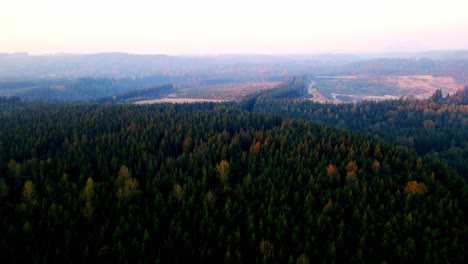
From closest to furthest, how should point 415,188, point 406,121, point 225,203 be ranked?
point 225,203, point 415,188, point 406,121

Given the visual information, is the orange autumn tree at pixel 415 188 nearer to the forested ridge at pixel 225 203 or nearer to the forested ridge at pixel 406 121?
the forested ridge at pixel 225 203

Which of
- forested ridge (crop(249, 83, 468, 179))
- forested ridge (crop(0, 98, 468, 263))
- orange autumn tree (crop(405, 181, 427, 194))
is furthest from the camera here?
forested ridge (crop(249, 83, 468, 179))

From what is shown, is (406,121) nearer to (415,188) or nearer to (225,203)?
(415,188)

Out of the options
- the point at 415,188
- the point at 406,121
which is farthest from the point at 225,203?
the point at 406,121

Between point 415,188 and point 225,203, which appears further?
point 415,188

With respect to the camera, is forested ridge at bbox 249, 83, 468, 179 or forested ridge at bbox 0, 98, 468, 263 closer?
forested ridge at bbox 0, 98, 468, 263

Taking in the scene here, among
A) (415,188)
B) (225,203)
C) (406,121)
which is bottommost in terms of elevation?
(406,121)

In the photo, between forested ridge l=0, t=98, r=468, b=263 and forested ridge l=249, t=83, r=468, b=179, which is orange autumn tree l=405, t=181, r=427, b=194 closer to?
forested ridge l=0, t=98, r=468, b=263

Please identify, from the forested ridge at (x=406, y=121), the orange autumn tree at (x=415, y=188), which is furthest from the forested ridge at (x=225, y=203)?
the forested ridge at (x=406, y=121)

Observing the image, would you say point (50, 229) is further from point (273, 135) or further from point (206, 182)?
point (273, 135)

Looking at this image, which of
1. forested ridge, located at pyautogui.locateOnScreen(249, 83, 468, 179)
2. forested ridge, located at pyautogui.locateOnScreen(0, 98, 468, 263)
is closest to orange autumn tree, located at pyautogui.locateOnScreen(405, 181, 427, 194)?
forested ridge, located at pyautogui.locateOnScreen(0, 98, 468, 263)
